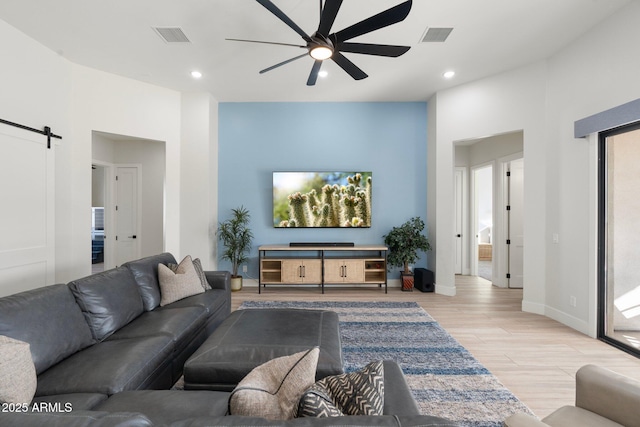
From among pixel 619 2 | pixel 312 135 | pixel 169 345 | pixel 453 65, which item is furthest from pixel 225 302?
pixel 619 2

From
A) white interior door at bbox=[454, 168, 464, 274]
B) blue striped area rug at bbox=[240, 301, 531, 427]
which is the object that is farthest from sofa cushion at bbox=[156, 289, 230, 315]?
white interior door at bbox=[454, 168, 464, 274]

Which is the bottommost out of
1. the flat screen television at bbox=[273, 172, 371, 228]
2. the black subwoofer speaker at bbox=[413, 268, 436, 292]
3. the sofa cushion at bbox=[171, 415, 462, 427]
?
the black subwoofer speaker at bbox=[413, 268, 436, 292]

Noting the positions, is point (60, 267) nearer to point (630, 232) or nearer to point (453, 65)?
point (453, 65)

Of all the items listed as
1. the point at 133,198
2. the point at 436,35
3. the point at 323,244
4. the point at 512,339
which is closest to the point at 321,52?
the point at 436,35

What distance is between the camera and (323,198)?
5.29 metres

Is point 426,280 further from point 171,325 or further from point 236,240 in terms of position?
point 171,325

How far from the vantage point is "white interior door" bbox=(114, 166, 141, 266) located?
5.79 m

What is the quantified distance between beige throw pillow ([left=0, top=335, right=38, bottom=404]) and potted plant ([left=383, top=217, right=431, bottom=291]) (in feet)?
14.8

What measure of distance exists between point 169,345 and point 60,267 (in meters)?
3.08

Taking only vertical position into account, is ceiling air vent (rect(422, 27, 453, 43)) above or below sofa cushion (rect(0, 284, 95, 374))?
above

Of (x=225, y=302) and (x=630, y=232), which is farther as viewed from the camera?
(x=225, y=302)

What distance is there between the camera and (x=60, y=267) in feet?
13.0

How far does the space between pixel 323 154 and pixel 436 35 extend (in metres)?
2.58

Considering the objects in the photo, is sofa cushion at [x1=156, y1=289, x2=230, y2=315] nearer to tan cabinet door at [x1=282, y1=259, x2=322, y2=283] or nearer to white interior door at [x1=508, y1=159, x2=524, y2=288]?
tan cabinet door at [x1=282, y1=259, x2=322, y2=283]
